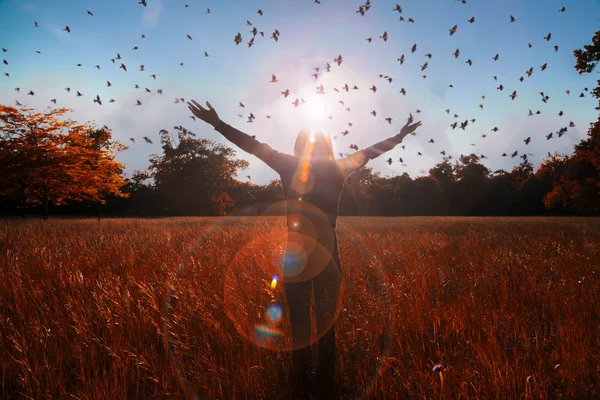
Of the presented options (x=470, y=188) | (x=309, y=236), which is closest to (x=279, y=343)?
(x=309, y=236)

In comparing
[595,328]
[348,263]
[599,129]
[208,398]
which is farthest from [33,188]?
[599,129]

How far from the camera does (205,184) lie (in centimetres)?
5197

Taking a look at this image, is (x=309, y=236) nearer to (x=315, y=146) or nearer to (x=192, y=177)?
(x=315, y=146)

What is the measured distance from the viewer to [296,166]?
7.35 feet

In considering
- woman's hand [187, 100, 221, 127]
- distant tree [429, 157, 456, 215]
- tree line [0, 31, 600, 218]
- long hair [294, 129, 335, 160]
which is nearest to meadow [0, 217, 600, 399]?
long hair [294, 129, 335, 160]

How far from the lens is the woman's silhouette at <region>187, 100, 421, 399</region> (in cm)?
203

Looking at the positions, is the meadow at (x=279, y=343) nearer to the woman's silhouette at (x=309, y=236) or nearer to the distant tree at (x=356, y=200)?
the woman's silhouette at (x=309, y=236)

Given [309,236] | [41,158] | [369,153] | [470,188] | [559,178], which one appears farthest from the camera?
[470,188]

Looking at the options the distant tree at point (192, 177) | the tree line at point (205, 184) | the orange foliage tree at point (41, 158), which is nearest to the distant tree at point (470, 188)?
the tree line at point (205, 184)

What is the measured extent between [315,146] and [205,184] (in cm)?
5238

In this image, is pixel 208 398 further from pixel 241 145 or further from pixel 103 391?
pixel 241 145

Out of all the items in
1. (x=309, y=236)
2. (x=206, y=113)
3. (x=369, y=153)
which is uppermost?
(x=206, y=113)

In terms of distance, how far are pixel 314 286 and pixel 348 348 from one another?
30.5 inches

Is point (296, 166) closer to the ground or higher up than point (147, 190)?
closer to the ground
